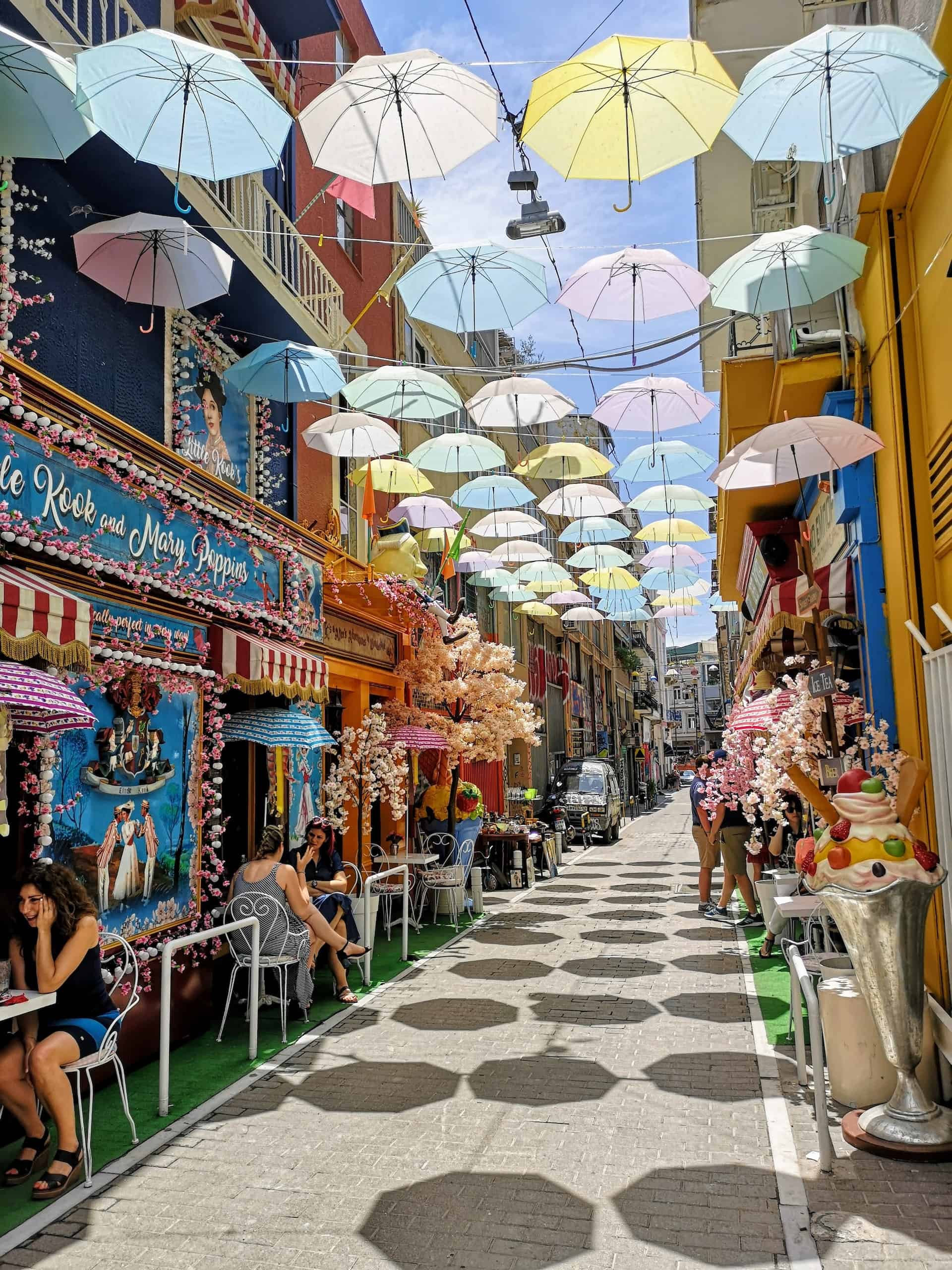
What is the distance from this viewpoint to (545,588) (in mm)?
20781

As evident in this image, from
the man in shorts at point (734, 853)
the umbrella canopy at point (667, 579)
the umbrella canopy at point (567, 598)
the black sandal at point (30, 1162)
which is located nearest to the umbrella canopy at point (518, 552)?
the umbrella canopy at point (567, 598)

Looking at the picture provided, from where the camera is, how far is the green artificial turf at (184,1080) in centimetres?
548

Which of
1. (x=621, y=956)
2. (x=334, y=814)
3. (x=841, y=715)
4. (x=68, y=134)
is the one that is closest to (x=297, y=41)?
(x=68, y=134)

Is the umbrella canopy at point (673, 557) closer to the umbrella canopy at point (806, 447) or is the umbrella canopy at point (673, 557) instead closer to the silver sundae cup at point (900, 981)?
the umbrella canopy at point (806, 447)

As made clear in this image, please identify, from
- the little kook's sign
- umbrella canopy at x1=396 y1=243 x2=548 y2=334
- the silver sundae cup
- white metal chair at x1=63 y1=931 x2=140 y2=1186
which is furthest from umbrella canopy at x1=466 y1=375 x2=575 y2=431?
white metal chair at x1=63 y1=931 x2=140 y2=1186

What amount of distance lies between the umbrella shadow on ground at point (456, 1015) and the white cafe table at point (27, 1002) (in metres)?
3.65

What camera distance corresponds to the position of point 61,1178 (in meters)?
5.06

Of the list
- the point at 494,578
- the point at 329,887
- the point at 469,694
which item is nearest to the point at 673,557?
the point at 494,578

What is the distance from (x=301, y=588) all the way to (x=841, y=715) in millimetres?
6274

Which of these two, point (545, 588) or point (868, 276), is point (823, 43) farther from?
point (545, 588)

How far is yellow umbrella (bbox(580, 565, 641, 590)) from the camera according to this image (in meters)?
19.9

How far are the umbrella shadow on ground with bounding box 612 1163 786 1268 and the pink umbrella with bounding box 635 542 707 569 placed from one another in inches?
550

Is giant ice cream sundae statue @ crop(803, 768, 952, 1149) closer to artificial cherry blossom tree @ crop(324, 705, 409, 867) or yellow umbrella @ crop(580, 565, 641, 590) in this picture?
artificial cherry blossom tree @ crop(324, 705, 409, 867)

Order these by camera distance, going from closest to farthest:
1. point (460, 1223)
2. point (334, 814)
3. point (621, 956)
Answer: point (460, 1223)
point (621, 956)
point (334, 814)
